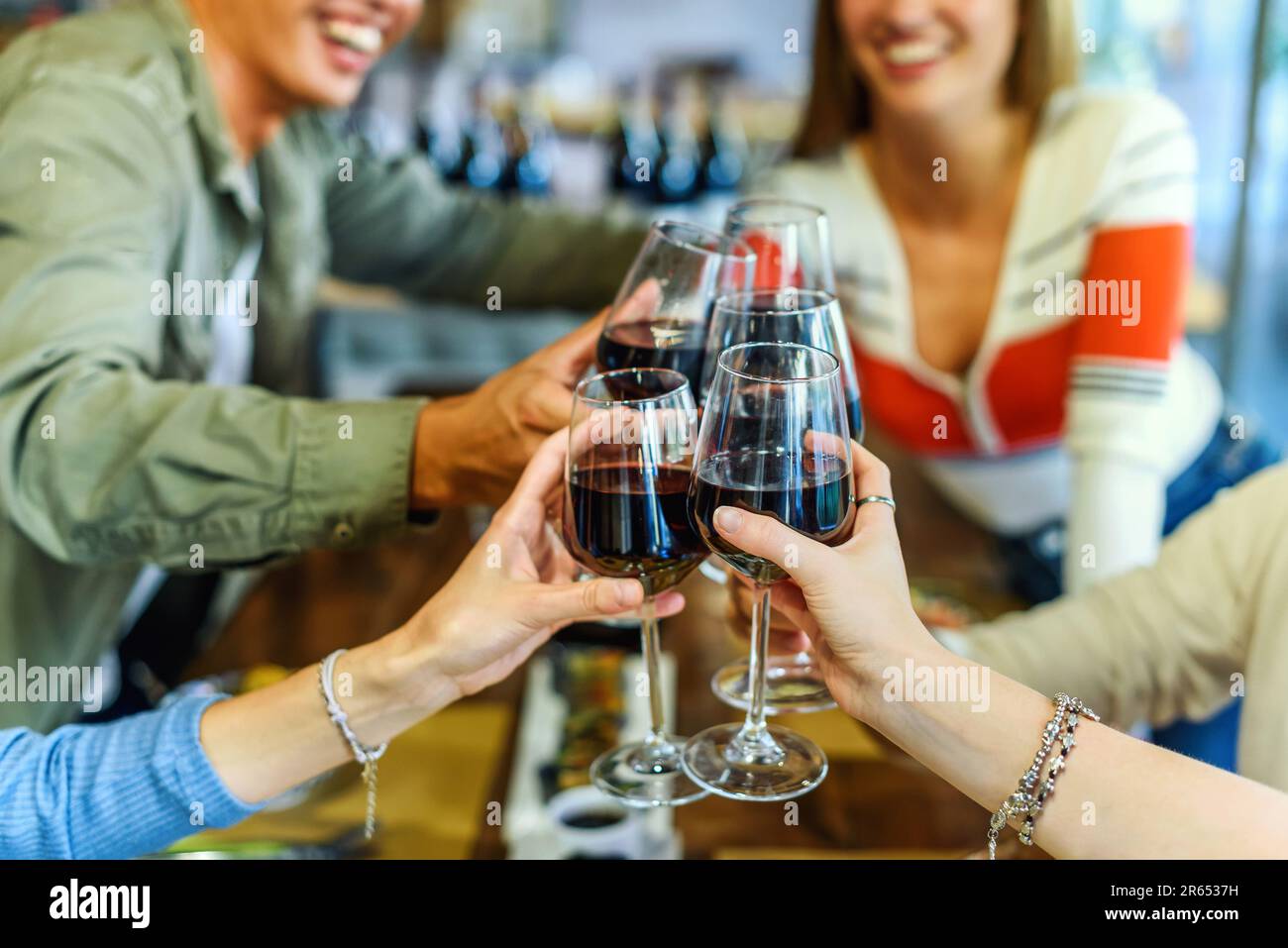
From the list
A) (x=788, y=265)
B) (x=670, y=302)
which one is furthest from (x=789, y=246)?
(x=670, y=302)

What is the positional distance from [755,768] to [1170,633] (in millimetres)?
561

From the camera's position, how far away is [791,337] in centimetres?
94

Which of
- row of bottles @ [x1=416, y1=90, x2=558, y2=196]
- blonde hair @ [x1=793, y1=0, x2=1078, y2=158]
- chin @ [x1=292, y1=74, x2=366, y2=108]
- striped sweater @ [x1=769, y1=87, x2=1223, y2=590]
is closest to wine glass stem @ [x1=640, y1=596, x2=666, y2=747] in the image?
striped sweater @ [x1=769, y1=87, x2=1223, y2=590]

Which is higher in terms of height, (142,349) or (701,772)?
(142,349)

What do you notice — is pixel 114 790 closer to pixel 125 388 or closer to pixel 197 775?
pixel 197 775

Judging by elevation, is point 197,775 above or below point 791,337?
below

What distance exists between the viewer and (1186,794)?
2.63 ft

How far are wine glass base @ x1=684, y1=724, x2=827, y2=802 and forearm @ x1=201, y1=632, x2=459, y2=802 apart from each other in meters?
0.20

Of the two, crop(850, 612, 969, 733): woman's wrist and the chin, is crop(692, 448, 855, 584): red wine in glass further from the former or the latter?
the chin

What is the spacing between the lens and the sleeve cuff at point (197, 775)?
3.01 ft

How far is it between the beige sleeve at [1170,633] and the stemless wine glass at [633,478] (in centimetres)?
53

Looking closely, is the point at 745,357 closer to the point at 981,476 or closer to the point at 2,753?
the point at 2,753
